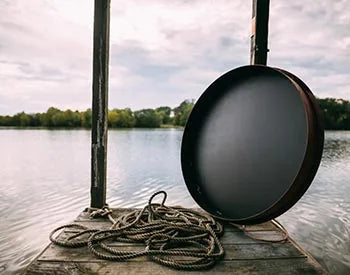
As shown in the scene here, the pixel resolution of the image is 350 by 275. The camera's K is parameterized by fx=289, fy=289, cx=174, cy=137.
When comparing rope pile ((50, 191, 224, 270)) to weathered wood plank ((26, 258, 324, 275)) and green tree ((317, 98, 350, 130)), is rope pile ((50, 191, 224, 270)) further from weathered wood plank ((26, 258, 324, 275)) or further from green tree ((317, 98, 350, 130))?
green tree ((317, 98, 350, 130))

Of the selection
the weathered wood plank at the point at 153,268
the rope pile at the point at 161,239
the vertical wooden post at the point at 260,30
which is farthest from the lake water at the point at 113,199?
the vertical wooden post at the point at 260,30

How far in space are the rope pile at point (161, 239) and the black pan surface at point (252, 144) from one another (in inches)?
9.7

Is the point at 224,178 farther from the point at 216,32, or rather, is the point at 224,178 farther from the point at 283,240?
the point at 216,32

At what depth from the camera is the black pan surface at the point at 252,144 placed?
5.22ft

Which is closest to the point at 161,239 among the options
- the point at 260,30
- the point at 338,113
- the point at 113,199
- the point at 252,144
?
the point at 252,144

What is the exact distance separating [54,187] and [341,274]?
4857 millimetres

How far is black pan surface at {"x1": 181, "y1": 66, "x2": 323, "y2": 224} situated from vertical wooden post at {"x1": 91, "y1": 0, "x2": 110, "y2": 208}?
68 centimetres

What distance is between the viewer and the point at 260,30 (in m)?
2.34

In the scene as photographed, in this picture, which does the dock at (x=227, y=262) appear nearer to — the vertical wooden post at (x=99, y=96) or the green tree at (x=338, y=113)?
the vertical wooden post at (x=99, y=96)

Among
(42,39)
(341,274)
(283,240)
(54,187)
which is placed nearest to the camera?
(283,240)

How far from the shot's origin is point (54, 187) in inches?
221

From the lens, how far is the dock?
54.4 inches

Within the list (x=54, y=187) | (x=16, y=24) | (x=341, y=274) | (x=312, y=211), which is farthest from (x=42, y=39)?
(x=341, y=274)

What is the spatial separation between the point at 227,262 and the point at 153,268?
38 cm
